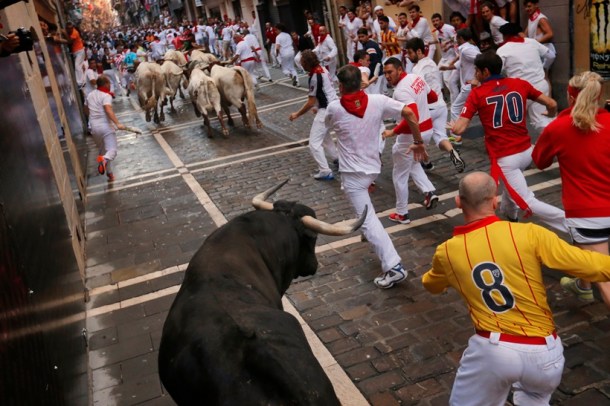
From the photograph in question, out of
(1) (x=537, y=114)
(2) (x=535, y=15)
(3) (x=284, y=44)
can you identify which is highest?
(2) (x=535, y=15)

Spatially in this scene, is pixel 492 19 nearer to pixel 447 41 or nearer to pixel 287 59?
pixel 447 41

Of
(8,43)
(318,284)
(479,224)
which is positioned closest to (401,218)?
(318,284)

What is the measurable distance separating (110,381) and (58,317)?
111 cm

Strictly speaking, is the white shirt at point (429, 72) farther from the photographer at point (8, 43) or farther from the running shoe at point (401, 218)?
the photographer at point (8, 43)

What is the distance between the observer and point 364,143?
21.1 ft

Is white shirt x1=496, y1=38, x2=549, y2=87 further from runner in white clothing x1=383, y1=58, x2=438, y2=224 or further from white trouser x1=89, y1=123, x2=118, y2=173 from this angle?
white trouser x1=89, y1=123, x2=118, y2=173

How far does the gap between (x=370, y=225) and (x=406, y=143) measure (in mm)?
2026

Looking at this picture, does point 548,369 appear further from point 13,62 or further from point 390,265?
point 13,62

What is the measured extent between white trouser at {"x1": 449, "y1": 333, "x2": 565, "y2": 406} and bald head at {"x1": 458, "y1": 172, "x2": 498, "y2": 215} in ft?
2.33

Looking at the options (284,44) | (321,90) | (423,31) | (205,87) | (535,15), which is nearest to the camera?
(321,90)

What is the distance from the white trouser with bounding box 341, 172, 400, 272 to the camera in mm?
6238

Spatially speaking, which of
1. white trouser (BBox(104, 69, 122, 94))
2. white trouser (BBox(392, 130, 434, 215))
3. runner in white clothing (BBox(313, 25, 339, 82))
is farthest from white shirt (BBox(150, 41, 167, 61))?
white trouser (BBox(392, 130, 434, 215))

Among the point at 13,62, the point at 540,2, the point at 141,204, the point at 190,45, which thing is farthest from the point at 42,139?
the point at 190,45

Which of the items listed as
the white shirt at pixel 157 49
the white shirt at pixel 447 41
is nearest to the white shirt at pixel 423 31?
the white shirt at pixel 447 41
